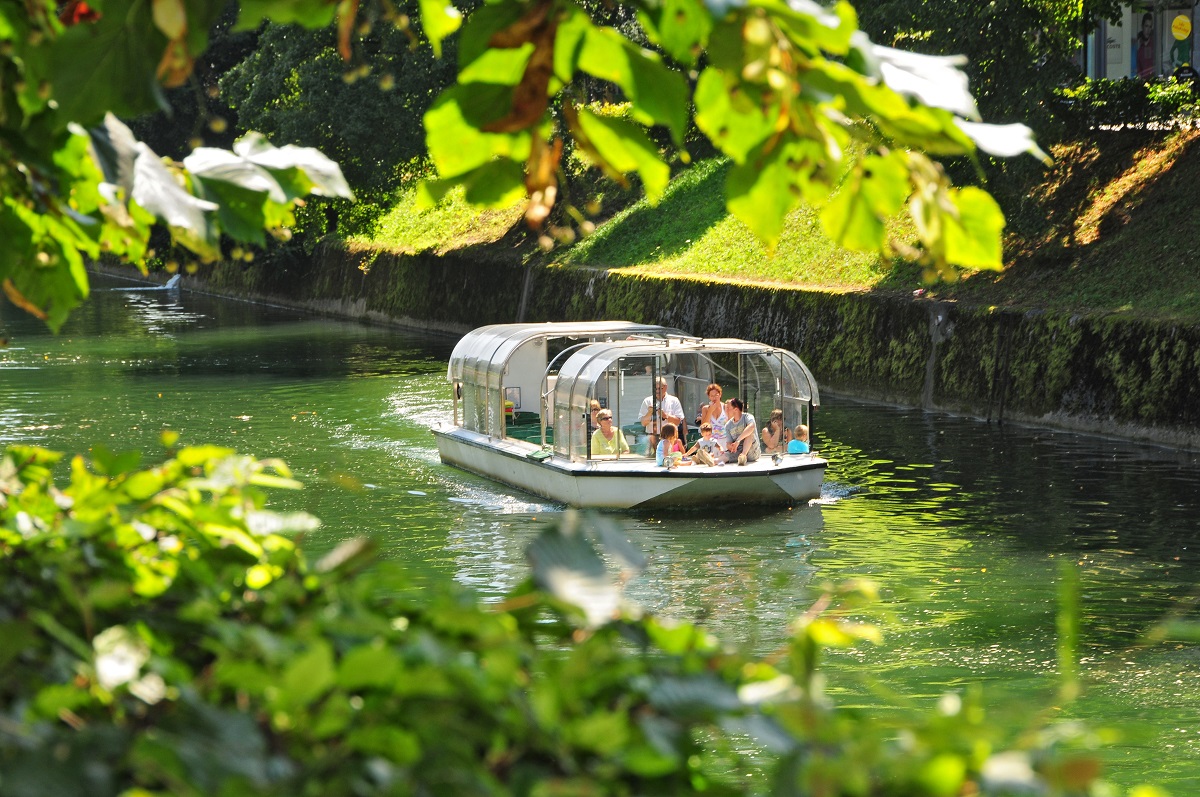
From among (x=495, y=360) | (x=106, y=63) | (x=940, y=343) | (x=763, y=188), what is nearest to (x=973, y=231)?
(x=763, y=188)

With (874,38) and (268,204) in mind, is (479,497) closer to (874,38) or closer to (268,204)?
(874,38)

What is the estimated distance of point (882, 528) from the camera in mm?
18047

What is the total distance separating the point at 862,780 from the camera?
194 cm

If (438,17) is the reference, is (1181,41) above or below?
above

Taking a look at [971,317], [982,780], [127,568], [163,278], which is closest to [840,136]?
[982,780]

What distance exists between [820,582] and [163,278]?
6102 cm

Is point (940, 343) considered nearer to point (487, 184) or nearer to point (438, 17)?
point (487, 184)

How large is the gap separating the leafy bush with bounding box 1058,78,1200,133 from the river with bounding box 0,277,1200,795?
7.25 metres

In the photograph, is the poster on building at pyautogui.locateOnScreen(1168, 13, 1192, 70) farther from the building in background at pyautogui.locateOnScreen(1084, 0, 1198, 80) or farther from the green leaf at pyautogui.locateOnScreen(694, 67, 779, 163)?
the green leaf at pyautogui.locateOnScreen(694, 67, 779, 163)

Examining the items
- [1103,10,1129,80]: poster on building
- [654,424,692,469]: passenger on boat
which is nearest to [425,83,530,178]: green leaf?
[654,424,692,469]: passenger on boat

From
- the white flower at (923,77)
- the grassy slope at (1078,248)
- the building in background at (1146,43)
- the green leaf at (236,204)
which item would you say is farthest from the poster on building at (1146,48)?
the white flower at (923,77)

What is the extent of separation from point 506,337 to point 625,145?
19.5 meters

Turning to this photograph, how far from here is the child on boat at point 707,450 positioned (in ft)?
63.5

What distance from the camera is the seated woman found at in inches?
774
